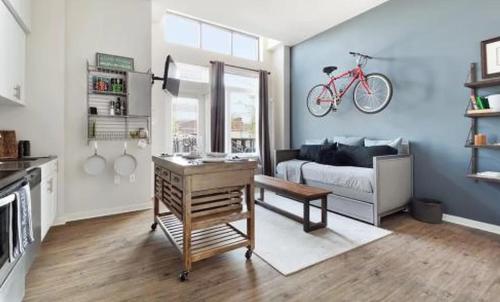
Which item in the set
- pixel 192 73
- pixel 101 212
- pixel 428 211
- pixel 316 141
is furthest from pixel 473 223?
pixel 192 73

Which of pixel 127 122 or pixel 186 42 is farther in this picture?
pixel 186 42

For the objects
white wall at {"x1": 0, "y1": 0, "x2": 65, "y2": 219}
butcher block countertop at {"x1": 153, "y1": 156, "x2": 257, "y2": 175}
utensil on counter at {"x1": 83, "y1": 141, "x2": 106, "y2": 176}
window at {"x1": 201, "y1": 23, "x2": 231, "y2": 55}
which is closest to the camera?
butcher block countertop at {"x1": 153, "y1": 156, "x2": 257, "y2": 175}

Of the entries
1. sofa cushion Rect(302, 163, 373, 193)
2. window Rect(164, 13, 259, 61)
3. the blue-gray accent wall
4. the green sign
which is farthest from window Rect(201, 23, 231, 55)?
sofa cushion Rect(302, 163, 373, 193)

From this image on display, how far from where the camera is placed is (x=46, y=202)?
2281 millimetres

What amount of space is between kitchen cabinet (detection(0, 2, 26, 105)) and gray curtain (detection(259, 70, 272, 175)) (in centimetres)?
363

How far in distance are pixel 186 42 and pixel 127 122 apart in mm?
2029

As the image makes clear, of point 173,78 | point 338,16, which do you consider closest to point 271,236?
point 173,78

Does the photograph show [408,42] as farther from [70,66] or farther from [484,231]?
[70,66]

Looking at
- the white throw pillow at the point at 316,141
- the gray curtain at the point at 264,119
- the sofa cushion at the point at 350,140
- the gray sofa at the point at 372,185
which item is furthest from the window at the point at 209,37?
the gray sofa at the point at 372,185

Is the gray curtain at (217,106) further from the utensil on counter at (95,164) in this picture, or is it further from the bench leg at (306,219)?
the bench leg at (306,219)

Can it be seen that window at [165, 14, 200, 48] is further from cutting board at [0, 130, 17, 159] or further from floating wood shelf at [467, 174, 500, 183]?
floating wood shelf at [467, 174, 500, 183]

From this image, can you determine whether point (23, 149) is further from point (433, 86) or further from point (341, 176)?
point (433, 86)

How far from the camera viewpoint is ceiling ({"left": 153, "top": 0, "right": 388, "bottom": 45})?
365 cm

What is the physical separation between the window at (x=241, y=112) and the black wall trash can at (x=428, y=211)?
3.09 metres
